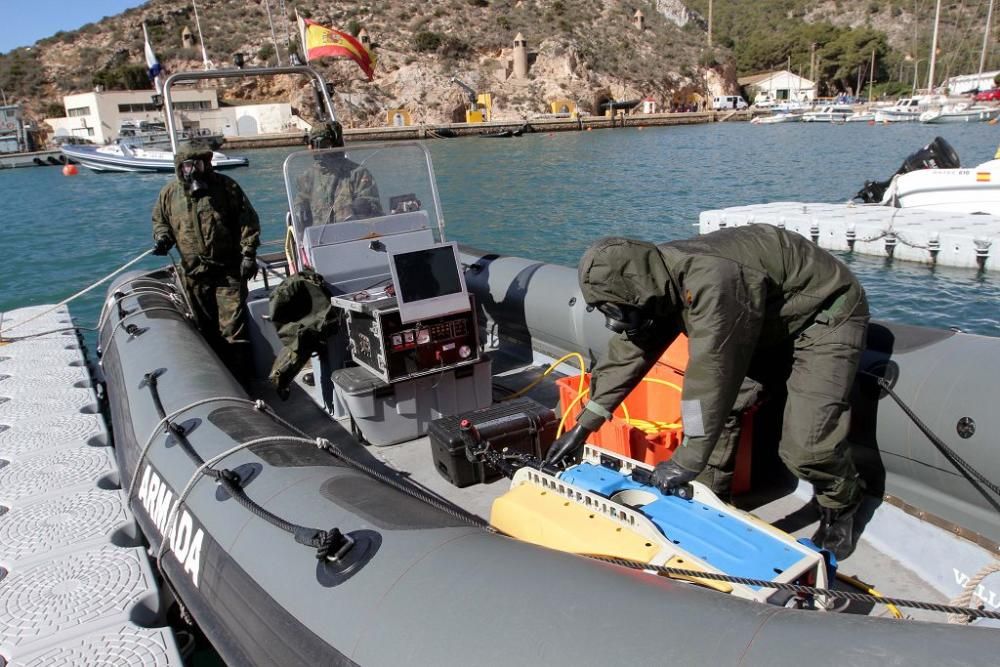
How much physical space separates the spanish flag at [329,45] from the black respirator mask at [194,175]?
2301 mm

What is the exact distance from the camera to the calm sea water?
418 inches

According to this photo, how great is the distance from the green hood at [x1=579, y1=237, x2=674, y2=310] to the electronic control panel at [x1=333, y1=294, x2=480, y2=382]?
61.3 inches

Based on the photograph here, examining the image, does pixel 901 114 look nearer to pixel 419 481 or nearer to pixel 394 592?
pixel 419 481

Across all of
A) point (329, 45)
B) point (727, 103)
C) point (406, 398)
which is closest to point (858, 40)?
point (727, 103)

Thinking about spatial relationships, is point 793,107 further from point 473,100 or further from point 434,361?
point 434,361

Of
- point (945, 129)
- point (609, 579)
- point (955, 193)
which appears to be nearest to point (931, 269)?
point (955, 193)

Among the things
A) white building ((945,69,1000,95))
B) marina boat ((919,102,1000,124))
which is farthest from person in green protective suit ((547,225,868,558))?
white building ((945,69,1000,95))

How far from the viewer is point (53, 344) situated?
5.25 metres

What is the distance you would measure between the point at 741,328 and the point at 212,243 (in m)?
3.59

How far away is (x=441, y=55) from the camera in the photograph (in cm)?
5584

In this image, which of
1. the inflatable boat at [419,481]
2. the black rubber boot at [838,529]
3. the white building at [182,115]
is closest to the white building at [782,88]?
the white building at [182,115]

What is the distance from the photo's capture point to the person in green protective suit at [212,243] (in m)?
4.53

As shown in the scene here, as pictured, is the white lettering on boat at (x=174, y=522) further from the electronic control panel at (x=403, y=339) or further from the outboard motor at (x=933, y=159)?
the outboard motor at (x=933, y=159)

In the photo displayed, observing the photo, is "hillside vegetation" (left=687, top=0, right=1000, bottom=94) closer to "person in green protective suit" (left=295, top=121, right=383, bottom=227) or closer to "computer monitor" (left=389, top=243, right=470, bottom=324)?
"person in green protective suit" (left=295, top=121, right=383, bottom=227)
